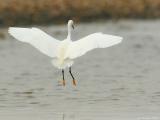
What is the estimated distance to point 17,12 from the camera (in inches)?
1153

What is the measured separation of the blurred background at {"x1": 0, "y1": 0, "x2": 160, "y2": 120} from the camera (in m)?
13.2

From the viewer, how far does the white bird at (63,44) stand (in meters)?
13.2

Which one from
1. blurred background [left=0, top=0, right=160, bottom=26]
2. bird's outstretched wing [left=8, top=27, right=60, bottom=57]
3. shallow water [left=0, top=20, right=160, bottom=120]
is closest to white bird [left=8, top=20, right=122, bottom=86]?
bird's outstretched wing [left=8, top=27, right=60, bottom=57]

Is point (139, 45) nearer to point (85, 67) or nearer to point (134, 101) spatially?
point (85, 67)

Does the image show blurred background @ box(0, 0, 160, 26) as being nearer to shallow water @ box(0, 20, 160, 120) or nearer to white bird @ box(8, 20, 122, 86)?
shallow water @ box(0, 20, 160, 120)

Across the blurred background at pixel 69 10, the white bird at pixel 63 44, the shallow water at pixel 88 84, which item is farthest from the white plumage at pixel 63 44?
the blurred background at pixel 69 10

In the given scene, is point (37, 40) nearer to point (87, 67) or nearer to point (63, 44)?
point (63, 44)

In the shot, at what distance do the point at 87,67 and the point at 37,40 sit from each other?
6493 millimetres

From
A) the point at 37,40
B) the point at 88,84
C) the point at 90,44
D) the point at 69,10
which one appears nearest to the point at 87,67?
the point at 88,84

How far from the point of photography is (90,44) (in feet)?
43.8

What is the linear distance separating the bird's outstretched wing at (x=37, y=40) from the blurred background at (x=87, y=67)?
908 millimetres

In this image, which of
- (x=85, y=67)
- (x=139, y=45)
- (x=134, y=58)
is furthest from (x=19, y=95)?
(x=139, y=45)

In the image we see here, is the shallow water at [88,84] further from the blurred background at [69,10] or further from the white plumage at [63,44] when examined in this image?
the blurred background at [69,10]

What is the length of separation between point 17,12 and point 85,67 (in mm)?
9609
